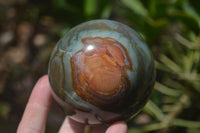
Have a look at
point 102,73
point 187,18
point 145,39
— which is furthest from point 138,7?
point 102,73

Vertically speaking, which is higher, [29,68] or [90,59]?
[90,59]

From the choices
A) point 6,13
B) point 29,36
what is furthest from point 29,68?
point 6,13

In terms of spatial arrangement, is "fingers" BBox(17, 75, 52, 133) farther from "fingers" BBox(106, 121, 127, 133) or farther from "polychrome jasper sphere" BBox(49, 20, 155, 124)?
"fingers" BBox(106, 121, 127, 133)

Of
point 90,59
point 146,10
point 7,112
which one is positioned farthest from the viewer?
point 7,112

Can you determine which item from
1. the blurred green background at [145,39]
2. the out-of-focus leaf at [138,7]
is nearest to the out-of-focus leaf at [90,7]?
the blurred green background at [145,39]

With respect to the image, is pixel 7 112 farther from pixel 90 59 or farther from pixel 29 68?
pixel 90 59

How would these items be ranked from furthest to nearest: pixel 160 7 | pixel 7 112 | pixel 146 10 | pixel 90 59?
1. pixel 7 112
2. pixel 146 10
3. pixel 160 7
4. pixel 90 59

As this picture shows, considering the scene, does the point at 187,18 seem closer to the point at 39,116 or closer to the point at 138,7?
the point at 138,7

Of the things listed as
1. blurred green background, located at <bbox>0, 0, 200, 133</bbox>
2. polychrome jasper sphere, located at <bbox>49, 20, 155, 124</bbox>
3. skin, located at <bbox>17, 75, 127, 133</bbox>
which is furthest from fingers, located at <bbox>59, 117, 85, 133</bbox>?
blurred green background, located at <bbox>0, 0, 200, 133</bbox>
